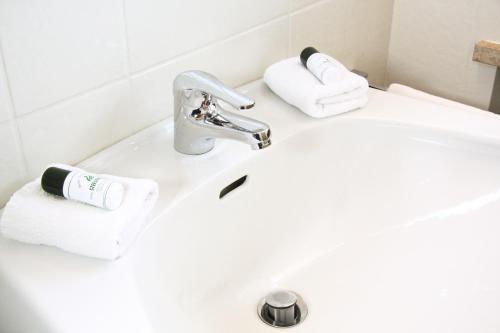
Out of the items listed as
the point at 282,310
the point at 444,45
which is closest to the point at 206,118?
the point at 282,310

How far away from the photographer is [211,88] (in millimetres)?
818

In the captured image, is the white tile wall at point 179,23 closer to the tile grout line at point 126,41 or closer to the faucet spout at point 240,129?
the tile grout line at point 126,41

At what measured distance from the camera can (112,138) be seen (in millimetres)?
885

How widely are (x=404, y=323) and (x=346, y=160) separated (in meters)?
0.27

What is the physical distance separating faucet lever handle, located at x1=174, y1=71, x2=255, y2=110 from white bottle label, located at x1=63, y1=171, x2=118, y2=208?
0.57 ft

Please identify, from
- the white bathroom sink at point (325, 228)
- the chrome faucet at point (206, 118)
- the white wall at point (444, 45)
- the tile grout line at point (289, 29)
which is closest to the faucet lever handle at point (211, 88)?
the chrome faucet at point (206, 118)

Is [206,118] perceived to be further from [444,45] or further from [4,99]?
[444,45]

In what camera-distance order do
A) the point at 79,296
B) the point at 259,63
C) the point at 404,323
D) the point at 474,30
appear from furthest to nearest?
1. the point at 474,30
2. the point at 259,63
3. the point at 404,323
4. the point at 79,296

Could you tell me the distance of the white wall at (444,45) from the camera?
4.05 ft

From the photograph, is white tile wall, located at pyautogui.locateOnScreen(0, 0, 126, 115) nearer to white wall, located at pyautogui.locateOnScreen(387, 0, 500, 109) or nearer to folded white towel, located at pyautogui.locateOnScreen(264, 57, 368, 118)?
folded white towel, located at pyautogui.locateOnScreen(264, 57, 368, 118)

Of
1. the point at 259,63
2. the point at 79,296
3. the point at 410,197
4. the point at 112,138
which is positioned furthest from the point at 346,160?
the point at 79,296

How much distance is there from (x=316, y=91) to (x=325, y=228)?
21cm

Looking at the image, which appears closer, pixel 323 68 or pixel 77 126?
pixel 77 126

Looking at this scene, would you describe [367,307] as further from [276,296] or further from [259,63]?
[259,63]
